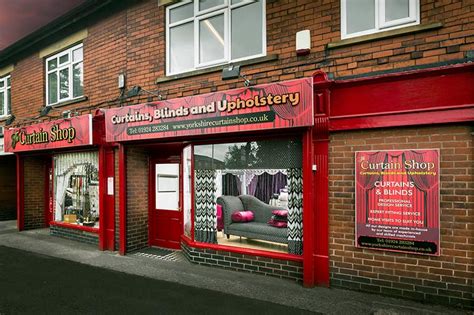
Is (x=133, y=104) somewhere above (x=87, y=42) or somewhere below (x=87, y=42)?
below

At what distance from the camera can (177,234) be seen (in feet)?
23.5

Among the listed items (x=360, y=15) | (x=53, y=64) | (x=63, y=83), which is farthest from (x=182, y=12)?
(x=53, y=64)

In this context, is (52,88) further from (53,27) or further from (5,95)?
(5,95)

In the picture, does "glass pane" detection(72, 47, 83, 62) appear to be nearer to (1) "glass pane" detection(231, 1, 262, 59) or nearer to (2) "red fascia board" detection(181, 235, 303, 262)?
(1) "glass pane" detection(231, 1, 262, 59)

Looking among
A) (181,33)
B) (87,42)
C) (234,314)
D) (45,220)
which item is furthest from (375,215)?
(45,220)

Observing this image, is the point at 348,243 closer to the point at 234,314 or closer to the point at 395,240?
the point at 395,240

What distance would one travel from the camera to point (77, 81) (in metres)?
8.51

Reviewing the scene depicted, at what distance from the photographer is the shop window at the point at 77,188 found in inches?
319

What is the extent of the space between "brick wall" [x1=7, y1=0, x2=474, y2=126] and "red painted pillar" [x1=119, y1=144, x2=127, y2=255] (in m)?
1.30

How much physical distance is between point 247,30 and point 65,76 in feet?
19.1

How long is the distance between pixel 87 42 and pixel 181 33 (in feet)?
9.97

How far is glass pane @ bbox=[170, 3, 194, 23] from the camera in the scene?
6.46 m

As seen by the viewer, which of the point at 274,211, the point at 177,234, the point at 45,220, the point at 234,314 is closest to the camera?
the point at 234,314

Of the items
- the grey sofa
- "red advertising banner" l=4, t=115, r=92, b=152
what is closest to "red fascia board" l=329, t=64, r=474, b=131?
the grey sofa
